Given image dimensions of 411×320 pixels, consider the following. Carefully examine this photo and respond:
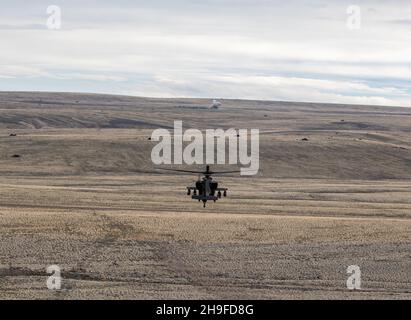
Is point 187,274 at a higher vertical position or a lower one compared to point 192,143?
lower

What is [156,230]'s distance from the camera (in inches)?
2042

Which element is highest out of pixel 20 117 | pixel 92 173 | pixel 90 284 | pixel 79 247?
pixel 20 117

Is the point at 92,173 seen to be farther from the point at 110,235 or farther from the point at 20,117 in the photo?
the point at 20,117

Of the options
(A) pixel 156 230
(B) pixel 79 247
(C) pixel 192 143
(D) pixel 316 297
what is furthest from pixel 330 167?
(D) pixel 316 297

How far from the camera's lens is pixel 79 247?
44594mm
